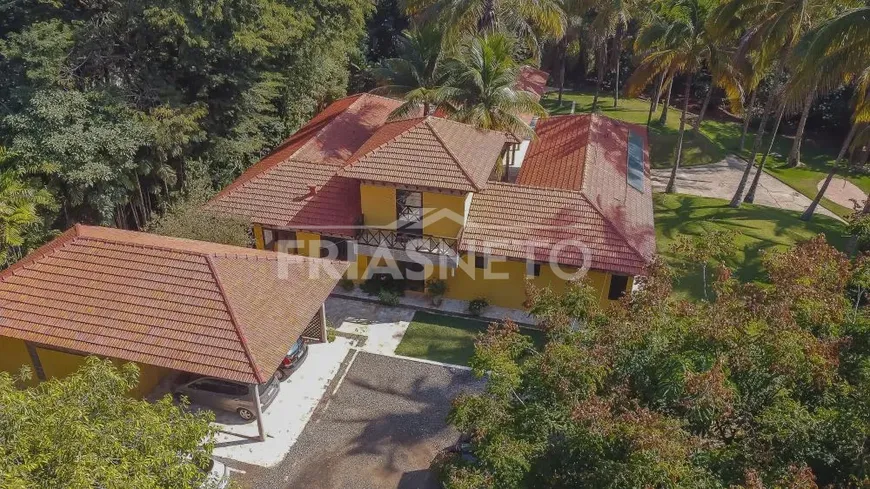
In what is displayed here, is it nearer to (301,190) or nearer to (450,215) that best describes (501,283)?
(450,215)

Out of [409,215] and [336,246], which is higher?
[409,215]

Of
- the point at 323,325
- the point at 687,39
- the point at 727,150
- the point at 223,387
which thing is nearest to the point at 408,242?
the point at 323,325

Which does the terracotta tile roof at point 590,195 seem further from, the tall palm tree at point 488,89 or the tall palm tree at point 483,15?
the tall palm tree at point 483,15

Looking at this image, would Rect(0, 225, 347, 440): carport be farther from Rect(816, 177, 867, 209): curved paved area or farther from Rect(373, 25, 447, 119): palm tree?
Rect(816, 177, 867, 209): curved paved area

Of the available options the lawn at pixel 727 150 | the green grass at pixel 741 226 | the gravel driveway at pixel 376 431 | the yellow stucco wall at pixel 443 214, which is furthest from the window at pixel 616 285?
the lawn at pixel 727 150

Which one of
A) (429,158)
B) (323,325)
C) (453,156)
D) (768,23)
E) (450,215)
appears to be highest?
(768,23)
